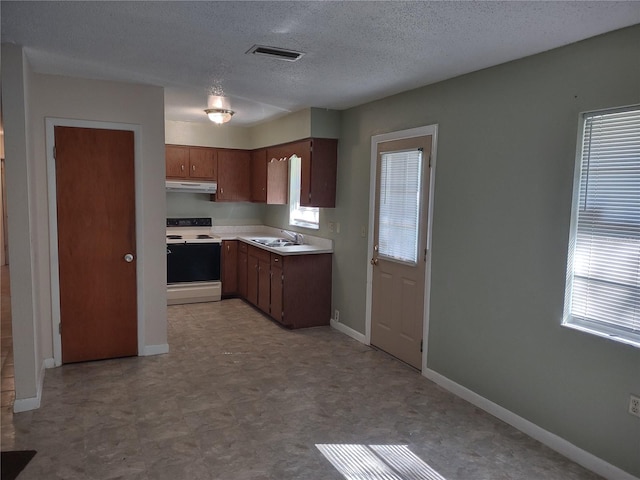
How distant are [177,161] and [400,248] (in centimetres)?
358

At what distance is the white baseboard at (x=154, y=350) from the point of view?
4270mm

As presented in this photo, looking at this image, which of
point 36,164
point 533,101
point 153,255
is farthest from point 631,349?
point 36,164

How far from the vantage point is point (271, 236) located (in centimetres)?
684

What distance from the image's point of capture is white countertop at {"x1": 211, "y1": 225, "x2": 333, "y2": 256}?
203 inches

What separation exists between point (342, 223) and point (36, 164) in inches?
114

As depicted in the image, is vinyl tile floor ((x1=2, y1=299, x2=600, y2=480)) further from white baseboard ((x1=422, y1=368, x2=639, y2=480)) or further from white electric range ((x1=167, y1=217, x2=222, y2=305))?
white electric range ((x1=167, y1=217, x2=222, y2=305))

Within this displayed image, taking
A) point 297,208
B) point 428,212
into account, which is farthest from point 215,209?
point 428,212

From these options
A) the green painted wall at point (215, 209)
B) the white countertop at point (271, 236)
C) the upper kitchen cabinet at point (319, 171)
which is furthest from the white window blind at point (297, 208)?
the green painted wall at point (215, 209)

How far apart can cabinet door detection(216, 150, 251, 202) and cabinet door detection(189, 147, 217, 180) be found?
10cm

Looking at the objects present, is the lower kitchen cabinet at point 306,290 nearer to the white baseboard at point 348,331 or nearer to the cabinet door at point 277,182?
the white baseboard at point 348,331

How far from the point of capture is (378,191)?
14.7 ft

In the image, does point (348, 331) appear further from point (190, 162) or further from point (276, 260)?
point (190, 162)

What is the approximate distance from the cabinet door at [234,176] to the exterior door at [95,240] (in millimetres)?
2586

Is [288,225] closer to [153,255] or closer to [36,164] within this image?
[153,255]
